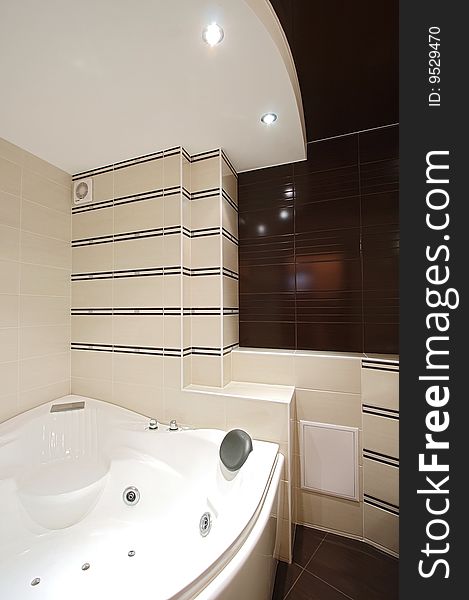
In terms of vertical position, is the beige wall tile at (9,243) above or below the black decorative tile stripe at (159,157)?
below

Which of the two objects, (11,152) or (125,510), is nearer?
(125,510)

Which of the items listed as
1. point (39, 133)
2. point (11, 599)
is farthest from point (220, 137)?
point (11, 599)

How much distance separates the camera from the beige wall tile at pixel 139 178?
1953 mm

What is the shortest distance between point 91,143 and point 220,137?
0.84 metres

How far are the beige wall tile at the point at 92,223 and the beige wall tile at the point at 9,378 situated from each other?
3.33 feet

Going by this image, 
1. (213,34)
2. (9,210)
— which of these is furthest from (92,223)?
(213,34)

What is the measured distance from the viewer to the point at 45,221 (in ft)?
6.74

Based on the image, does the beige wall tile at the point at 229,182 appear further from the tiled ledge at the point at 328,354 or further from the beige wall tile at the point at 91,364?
the beige wall tile at the point at 91,364

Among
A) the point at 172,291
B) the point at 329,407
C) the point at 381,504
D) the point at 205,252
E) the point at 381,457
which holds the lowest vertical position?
the point at 381,504

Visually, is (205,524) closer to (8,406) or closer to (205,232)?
(8,406)

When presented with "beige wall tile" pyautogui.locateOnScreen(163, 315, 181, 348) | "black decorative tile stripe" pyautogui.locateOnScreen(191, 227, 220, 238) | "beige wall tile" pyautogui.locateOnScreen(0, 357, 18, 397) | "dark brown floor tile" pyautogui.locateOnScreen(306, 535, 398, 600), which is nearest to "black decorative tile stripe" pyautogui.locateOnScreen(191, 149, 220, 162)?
"black decorative tile stripe" pyautogui.locateOnScreen(191, 227, 220, 238)

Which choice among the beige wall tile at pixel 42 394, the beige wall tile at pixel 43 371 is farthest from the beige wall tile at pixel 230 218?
the beige wall tile at pixel 42 394

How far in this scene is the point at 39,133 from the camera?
1743 mm

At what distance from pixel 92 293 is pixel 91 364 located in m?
0.54
